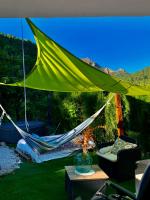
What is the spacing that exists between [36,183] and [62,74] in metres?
1.53

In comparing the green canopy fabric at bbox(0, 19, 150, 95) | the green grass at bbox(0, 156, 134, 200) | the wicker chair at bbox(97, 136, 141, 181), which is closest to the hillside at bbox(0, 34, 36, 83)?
the green grass at bbox(0, 156, 134, 200)

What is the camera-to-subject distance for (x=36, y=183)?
4598 millimetres

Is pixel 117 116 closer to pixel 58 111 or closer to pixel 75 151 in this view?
pixel 75 151

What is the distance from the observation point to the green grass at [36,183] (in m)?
4.07

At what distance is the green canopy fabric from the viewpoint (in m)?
3.96

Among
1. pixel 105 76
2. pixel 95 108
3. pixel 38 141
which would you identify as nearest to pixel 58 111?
pixel 95 108

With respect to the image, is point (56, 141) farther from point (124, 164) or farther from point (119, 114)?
point (124, 164)

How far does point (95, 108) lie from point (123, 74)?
975mm

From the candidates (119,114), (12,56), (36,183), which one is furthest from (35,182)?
(12,56)

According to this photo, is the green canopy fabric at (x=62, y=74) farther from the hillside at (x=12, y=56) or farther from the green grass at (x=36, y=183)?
the hillside at (x=12, y=56)

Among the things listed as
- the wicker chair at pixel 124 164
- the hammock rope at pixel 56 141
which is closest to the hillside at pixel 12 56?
the hammock rope at pixel 56 141

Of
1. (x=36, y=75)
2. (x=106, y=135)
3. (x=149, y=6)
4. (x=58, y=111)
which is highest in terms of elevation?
(x=149, y=6)

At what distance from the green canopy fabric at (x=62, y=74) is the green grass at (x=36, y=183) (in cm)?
129

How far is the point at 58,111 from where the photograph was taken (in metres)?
7.66
